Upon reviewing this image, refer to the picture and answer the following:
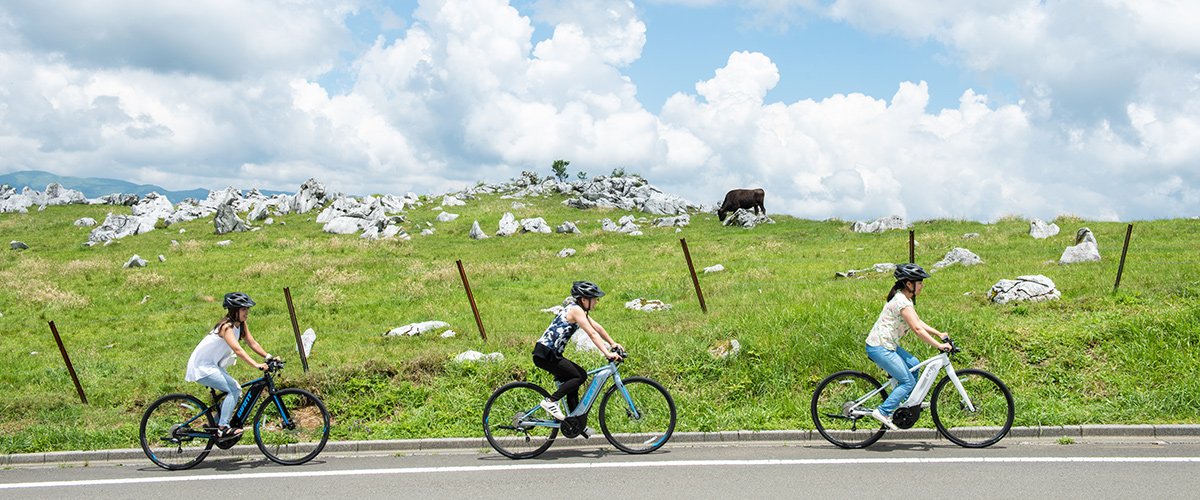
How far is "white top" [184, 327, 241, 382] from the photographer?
357 inches

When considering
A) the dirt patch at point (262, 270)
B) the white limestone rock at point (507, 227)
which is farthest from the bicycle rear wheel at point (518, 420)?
the white limestone rock at point (507, 227)

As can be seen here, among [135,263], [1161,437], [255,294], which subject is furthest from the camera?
[135,263]

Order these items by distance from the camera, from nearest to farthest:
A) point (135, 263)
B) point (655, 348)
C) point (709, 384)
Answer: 1. point (709, 384)
2. point (655, 348)
3. point (135, 263)

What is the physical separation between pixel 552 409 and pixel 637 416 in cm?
101

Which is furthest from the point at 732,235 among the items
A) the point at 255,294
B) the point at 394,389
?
the point at 394,389

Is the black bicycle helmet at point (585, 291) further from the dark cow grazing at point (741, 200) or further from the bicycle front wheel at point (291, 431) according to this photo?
the dark cow grazing at point (741, 200)

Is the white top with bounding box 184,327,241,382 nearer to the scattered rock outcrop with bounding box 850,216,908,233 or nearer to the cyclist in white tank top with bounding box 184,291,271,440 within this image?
the cyclist in white tank top with bounding box 184,291,271,440

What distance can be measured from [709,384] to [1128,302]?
870 cm

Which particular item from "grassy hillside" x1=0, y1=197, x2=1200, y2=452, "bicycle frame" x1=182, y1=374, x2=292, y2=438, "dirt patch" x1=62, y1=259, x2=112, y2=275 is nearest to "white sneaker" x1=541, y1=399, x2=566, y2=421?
"grassy hillside" x1=0, y1=197, x2=1200, y2=452

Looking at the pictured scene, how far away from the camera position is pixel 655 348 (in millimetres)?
13117

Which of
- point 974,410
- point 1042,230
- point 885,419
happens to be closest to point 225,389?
point 885,419

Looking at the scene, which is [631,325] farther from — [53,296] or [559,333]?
[53,296]

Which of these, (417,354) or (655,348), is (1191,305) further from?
(417,354)

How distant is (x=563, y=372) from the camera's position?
905 cm
